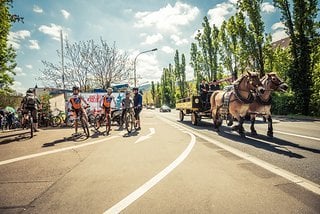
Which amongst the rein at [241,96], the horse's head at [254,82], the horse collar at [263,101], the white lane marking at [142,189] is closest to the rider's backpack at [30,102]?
→ the white lane marking at [142,189]

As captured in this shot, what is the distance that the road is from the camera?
263 centimetres

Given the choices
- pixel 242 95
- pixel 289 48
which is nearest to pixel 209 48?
pixel 289 48

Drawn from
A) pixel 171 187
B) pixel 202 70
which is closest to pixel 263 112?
pixel 171 187

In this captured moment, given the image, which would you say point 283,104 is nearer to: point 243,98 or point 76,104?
point 243,98

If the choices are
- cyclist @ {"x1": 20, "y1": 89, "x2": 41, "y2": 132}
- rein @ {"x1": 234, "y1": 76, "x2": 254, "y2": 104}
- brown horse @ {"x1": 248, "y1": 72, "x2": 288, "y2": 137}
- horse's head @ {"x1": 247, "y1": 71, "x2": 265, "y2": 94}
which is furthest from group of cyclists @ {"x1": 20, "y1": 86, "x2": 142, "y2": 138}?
brown horse @ {"x1": 248, "y1": 72, "x2": 288, "y2": 137}

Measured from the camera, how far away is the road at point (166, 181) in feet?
8.63

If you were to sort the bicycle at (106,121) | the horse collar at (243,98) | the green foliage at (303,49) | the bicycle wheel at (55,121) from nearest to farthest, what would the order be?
the horse collar at (243,98) < the bicycle at (106,121) < the bicycle wheel at (55,121) < the green foliage at (303,49)

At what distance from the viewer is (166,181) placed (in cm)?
351

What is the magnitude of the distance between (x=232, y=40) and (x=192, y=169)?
39788 millimetres

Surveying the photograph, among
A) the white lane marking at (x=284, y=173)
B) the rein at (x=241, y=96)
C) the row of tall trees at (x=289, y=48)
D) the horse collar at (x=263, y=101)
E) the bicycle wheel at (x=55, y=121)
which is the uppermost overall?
the row of tall trees at (x=289, y=48)

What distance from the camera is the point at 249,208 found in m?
2.49

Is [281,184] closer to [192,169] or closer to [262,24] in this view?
[192,169]

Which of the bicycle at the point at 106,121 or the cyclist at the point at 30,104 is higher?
the cyclist at the point at 30,104

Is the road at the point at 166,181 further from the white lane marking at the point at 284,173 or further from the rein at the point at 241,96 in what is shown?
the rein at the point at 241,96
